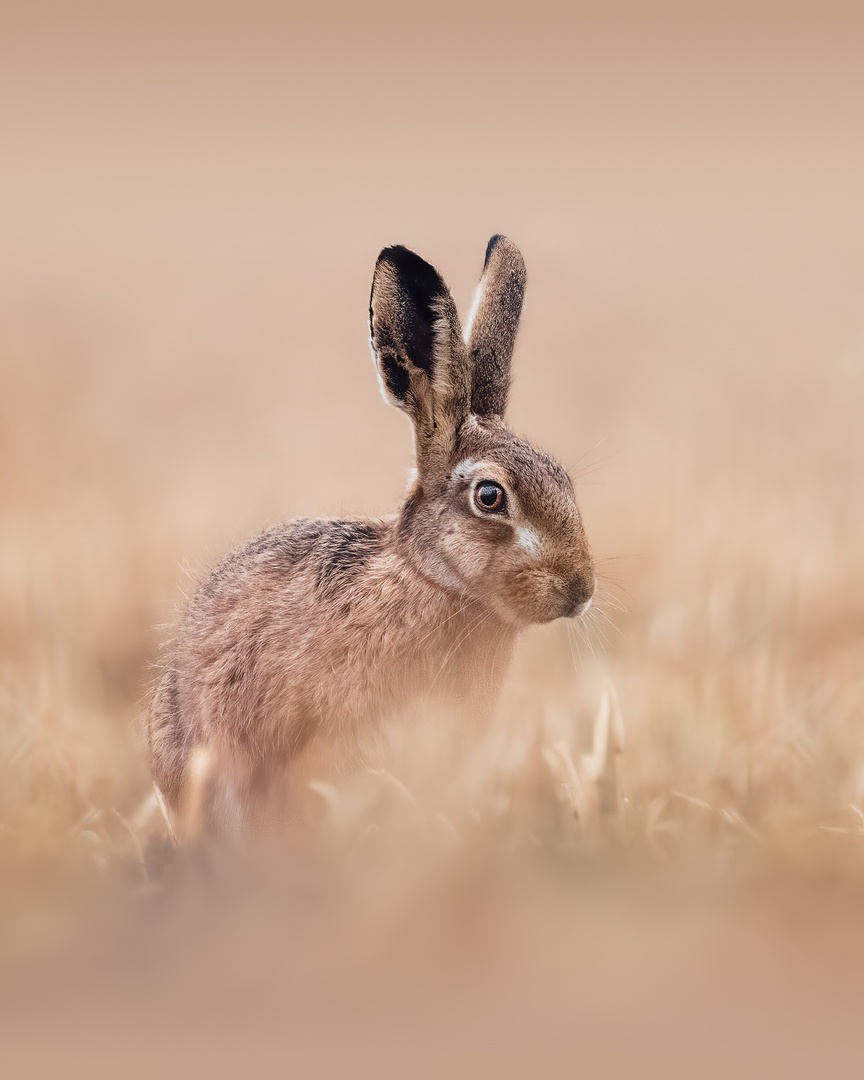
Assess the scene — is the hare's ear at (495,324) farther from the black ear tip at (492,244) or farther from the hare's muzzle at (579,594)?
the hare's muzzle at (579,594)

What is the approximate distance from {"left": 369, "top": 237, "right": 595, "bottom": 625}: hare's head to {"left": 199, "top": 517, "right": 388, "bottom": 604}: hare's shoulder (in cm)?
23

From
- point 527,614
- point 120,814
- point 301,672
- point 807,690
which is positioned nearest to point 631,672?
point 807,690

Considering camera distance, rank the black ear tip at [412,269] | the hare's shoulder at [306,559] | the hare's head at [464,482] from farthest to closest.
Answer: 1. the hare's shoulder at [306,559]
2. the hare's head at [464,482]
3. the black ear tip at [412,269]

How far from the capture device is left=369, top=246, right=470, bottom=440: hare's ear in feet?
13.6

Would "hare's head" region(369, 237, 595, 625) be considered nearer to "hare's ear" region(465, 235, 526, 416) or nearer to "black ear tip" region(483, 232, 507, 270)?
"hare's ear" region(465, 235, 526, 416)

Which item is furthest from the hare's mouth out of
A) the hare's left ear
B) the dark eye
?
the hare's left ear

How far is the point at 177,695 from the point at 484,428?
5.16ft

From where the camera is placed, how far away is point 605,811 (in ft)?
13.0

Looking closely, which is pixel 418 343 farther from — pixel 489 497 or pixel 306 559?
pixel 306 559

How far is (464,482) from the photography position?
4324 mm

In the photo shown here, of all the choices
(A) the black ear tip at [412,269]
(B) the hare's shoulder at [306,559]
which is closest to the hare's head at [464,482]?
(A) the black ear tip at [412,269]

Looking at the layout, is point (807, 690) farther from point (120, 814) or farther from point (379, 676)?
point (120, 814)

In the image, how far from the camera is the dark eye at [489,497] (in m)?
Answer: 4.24

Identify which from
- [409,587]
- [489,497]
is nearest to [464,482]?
[489,497]
